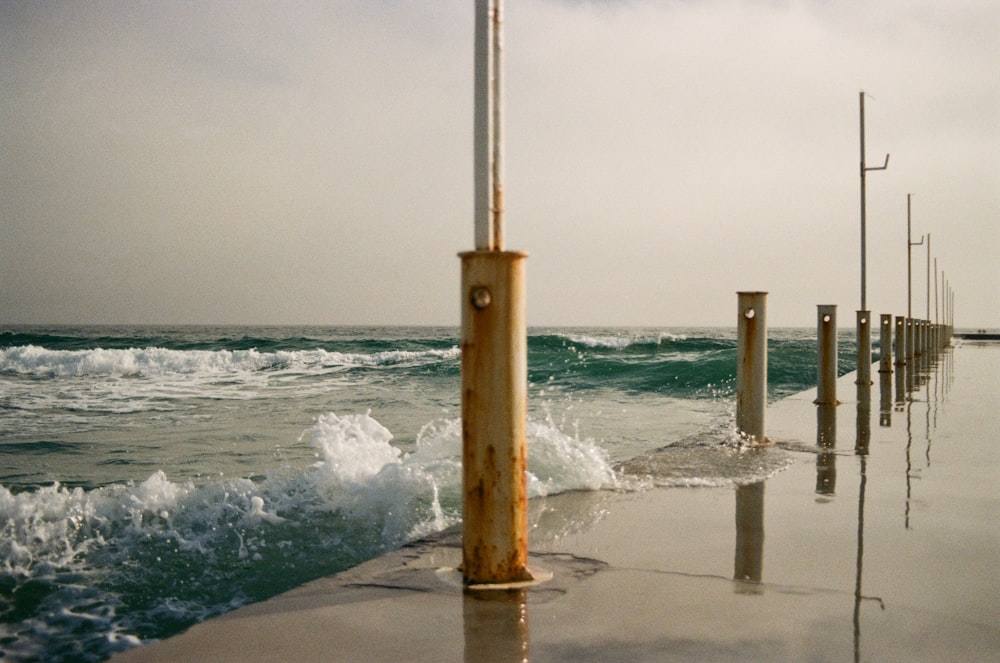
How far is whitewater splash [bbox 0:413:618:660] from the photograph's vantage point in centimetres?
355

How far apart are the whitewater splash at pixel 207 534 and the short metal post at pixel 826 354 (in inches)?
210

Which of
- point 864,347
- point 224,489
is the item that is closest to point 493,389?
point 224,489

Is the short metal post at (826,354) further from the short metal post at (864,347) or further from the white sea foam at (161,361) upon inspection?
the white sea foam at (161,361)

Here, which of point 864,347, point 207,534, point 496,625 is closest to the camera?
point 496,625

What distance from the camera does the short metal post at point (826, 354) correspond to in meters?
9.78

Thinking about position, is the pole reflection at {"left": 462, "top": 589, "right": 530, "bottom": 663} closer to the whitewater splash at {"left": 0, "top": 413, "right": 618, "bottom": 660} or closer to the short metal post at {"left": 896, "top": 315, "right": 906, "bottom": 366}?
the whitewater splash at {"left": 0, "top": 413, "right": 618, "bottom": 660}

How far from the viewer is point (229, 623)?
272 centimetres

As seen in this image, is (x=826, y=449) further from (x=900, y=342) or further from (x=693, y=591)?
(x=900, y=342)

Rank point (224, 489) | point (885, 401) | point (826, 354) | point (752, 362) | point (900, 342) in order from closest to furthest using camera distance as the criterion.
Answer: point (224, 489) → point (752, 362) → point (826, 354) → point (885, 401) → point (900, 342)

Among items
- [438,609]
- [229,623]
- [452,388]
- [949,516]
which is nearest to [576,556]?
[438,609]

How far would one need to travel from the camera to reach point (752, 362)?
264 inches

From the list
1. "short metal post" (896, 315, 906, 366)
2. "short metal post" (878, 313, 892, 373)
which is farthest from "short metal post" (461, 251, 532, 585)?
"short metal post" (896, 315, 906, 366)

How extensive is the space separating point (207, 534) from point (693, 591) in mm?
3157

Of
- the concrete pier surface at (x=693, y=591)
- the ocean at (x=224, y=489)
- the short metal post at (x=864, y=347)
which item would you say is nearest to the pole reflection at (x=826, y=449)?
the concrete pier surface at (x=693, y=591)
